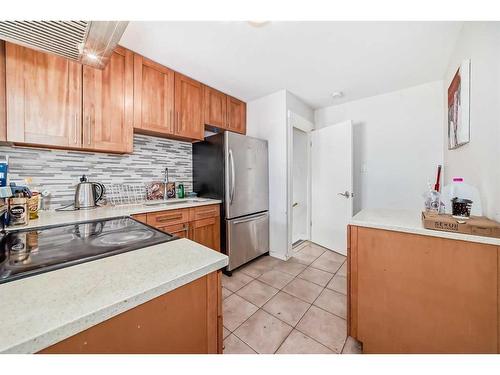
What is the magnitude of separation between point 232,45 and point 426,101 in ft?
7.66

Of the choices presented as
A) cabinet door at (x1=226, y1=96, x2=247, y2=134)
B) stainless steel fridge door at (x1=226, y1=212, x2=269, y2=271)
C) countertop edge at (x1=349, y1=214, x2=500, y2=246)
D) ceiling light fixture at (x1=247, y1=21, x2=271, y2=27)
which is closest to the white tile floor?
stainless steel fridge door at (x1=226, y1=212, x2=269, y2=271)

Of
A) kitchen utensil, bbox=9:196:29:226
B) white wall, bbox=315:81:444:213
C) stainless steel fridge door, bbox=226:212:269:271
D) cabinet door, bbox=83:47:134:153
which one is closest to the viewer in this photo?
kitchen utensil, bbox=9:196:29:226

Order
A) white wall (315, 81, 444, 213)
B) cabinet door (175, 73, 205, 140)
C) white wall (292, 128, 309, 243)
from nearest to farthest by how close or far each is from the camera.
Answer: cabinet door (175, 73, 205, 140)
white wall (315, 81, 444, 213)
white wall (292, 128, 309, 243)

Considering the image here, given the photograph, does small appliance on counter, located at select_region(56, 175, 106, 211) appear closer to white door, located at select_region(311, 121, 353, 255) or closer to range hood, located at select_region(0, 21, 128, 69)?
range hood, located at select_region(0, 21, 128, 69)

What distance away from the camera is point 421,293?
104 centimetres

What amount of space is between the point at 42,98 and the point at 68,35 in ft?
2.04

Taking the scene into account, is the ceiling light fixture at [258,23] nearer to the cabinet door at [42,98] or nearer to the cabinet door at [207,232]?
the cabinet door at [42,98]

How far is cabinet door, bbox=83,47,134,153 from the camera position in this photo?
158 centimetres

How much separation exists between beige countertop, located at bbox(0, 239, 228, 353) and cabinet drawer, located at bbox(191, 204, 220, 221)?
136cm

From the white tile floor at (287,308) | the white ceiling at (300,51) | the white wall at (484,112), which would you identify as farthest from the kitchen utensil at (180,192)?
the white wall at (484,112)

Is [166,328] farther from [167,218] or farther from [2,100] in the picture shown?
[2,100]

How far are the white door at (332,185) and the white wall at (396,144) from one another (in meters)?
0.38

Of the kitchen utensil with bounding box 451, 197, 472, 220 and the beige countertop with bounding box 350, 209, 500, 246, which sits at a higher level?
the kitchen utensil with bounding box 451, 197, 472, 220

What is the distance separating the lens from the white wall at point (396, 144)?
7.70 ft
